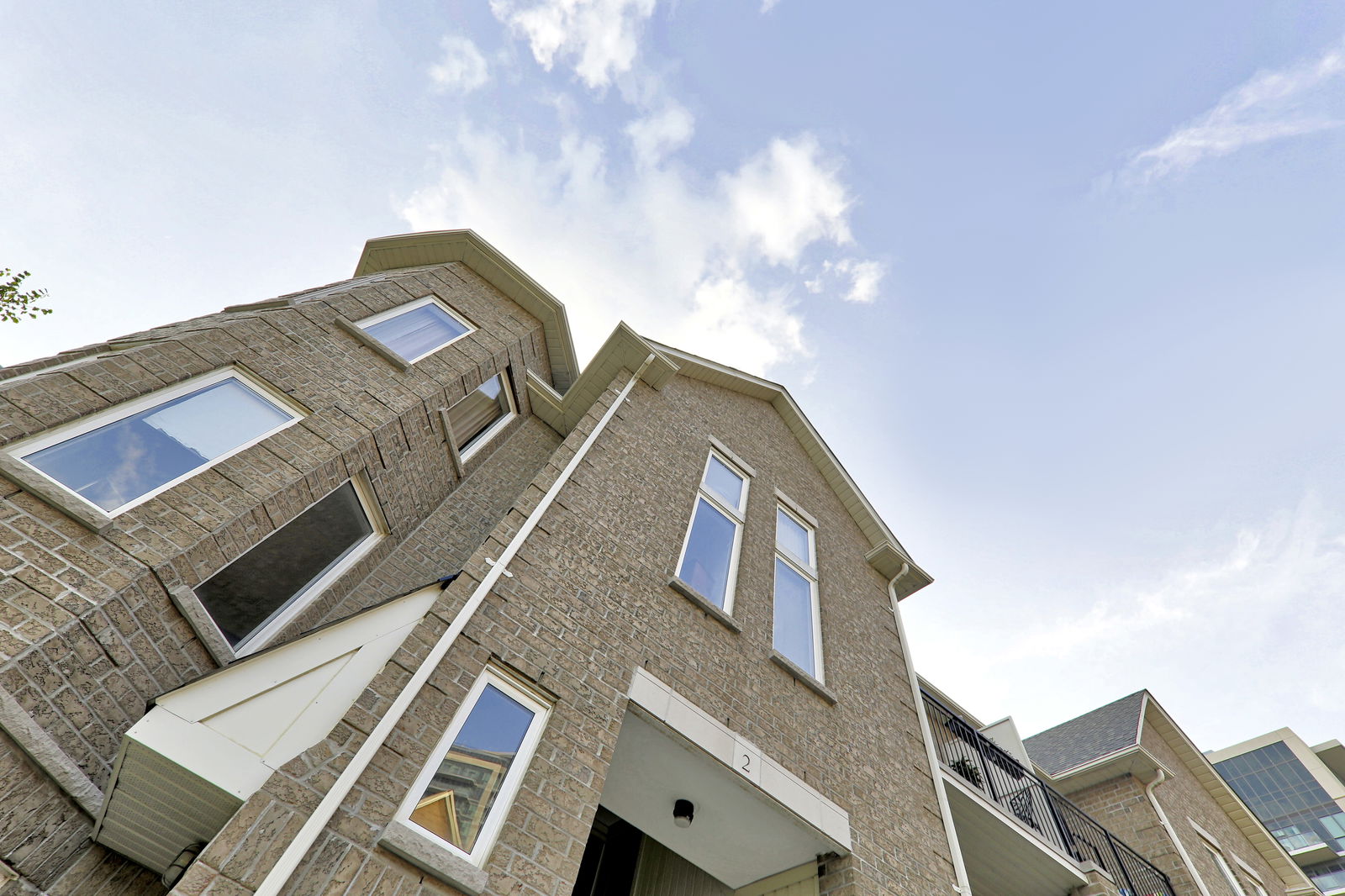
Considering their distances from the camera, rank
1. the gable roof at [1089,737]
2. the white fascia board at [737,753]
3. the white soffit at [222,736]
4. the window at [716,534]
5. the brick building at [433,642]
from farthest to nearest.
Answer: the gable roof at [1089,737]
the window at [716,534]
the white fascia board at [737,753]
the brick building at [433,642]
the white soffit at [222,736]

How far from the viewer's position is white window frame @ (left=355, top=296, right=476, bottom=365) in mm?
7449

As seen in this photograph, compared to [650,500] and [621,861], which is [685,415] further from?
[621,861]

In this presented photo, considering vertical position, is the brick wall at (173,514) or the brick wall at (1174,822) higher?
the brick wall at (1174,822)

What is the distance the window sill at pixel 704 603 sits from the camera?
243 inches

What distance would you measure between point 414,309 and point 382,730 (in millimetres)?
6256

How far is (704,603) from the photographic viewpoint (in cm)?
628

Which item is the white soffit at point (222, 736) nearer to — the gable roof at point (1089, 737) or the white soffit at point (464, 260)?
the white soffit at point (464, 260)

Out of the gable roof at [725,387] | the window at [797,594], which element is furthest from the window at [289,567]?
the window at [797,594]

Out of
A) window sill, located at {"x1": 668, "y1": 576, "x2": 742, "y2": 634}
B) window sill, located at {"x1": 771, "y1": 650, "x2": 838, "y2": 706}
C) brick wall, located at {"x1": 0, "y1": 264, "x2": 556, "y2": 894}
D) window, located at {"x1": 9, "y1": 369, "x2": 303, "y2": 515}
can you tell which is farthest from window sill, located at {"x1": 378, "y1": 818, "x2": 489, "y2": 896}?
window sill, located at {"x1": 771, "y1": 650, "x2": 838, "y2": 706}

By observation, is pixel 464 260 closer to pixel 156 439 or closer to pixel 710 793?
pixel 156 439

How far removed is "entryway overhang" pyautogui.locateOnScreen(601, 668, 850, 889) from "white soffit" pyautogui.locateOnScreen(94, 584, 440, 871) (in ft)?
6.82

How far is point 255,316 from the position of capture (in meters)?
6.31

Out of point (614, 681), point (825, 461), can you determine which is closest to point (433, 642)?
point (614, 681)

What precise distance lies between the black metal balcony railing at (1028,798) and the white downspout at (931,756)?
4.26 feet
